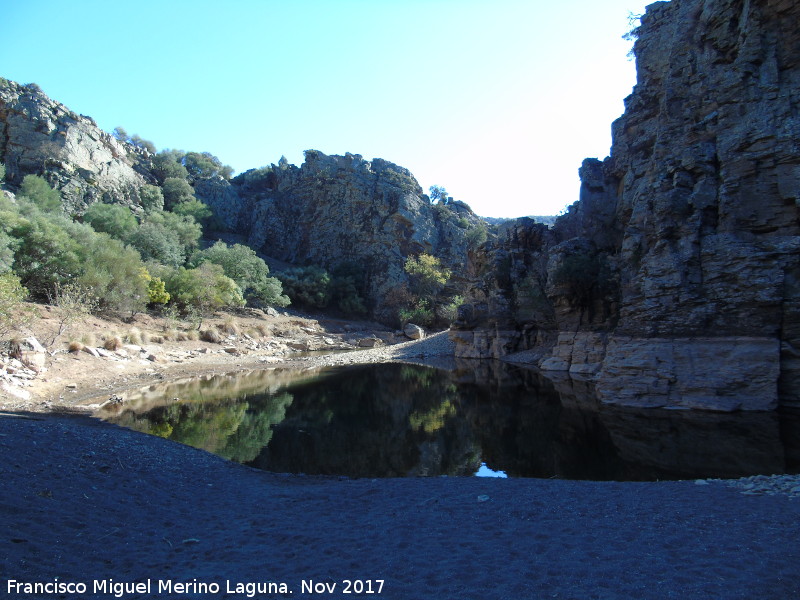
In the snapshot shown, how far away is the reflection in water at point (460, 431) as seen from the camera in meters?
10.6

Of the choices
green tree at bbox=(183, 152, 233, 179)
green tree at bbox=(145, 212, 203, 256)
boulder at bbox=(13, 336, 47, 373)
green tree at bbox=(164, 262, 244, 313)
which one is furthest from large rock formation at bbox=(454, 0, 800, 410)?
green tree at bbox=(183, 152, 233, 179)

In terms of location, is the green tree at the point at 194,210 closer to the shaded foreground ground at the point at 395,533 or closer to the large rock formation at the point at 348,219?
the large rock formation at the point at 348,219

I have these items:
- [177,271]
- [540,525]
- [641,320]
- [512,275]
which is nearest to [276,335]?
[177,271]

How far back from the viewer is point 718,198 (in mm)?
16812

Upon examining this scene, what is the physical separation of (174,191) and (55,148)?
17954 mm

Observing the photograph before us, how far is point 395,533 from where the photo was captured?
6043mm

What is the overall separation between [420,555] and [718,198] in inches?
728

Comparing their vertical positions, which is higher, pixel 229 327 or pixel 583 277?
pixel 583 277

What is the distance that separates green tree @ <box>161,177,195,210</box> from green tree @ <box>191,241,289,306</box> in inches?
806

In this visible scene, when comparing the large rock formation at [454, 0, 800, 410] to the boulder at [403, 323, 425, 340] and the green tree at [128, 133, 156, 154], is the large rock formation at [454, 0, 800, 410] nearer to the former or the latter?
the boulder at [403, 323, 425, 340]

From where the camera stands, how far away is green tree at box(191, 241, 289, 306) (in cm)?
5159

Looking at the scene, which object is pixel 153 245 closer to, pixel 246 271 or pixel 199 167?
pixel 246 271

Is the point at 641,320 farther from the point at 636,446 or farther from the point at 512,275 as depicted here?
the point at 512,275

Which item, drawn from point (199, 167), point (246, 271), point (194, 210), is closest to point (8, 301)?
point (246, 271)
